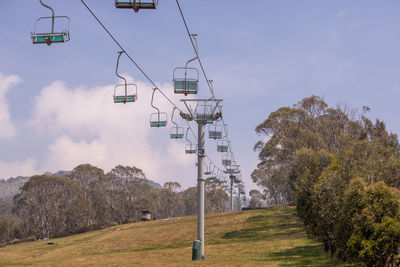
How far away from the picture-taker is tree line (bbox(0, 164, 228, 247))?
361 ft

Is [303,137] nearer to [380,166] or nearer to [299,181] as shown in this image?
[299,181]

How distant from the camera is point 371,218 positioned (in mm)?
21484

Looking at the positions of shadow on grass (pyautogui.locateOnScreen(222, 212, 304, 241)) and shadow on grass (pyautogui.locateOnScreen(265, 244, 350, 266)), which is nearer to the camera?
shadow on grass (pyautogui.locateOnScreen(265, 244, 350, 266))

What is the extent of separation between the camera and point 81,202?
114688mm

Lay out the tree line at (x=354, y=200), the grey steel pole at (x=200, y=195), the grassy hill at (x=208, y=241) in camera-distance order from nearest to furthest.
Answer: the tree line at (x=354, y=200) → the grey steel pole at (x=200, y=195) → the grassy hill at (x=208, y=241)

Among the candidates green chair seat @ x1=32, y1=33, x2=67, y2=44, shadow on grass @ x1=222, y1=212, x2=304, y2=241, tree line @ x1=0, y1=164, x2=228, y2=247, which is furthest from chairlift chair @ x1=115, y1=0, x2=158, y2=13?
tree line @ x1=0, y1=164, x2=228, y2=247

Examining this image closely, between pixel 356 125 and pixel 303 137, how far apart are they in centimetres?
804

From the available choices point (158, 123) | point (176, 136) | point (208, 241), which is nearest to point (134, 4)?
point (158, 123)

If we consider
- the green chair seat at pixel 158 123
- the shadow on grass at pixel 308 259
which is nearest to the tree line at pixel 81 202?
the shadow on grass at pixel 308 259

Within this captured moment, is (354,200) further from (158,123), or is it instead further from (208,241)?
(208,241)

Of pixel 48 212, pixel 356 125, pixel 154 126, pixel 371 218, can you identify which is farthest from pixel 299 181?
pixel 48 212

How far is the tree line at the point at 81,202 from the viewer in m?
110

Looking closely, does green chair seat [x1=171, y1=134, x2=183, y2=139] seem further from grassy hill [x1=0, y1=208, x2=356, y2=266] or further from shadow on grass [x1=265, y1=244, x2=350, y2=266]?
shadow on grass [x1=265, y1=244, x2=350, y2=266]

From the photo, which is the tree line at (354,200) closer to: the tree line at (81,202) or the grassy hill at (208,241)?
the grassy hill at (208,241)
